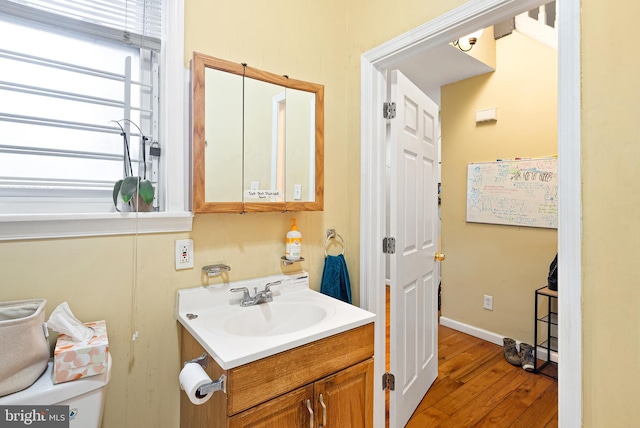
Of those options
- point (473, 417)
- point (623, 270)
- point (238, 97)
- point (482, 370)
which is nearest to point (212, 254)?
point (238, 97)

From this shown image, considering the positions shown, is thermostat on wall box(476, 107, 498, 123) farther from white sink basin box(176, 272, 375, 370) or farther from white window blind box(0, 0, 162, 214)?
white window blind box(0, 0, 162, 214)

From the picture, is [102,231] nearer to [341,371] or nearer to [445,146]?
[341,371]

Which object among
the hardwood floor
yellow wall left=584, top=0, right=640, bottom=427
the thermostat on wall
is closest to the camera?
yellow wall left=584, top=0, right=640, bottom=427

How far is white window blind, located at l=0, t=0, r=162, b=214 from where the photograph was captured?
1.09m

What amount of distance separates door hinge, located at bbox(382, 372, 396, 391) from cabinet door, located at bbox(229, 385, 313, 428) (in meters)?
0.77

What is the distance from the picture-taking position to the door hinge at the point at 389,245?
5.61 ft

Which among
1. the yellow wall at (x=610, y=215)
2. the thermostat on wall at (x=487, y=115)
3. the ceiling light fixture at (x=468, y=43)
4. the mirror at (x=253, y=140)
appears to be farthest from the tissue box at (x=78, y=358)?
the thermostat on wall at (x=487, y=115)

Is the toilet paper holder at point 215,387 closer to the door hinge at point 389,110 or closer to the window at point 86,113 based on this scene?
the window at point 86,113

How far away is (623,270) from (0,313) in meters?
1.85

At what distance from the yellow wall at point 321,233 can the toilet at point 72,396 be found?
244 mm

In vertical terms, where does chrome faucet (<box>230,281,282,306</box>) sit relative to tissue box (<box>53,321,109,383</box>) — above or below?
above

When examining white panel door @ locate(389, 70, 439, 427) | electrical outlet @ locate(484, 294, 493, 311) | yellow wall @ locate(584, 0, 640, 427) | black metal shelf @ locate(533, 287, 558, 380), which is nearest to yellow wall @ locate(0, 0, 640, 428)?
yellow wall @ locate(584, 0, 640, 427)

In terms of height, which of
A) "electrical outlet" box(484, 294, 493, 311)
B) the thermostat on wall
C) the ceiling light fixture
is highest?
the ceiling light fixture

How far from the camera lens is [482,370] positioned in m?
2.44
